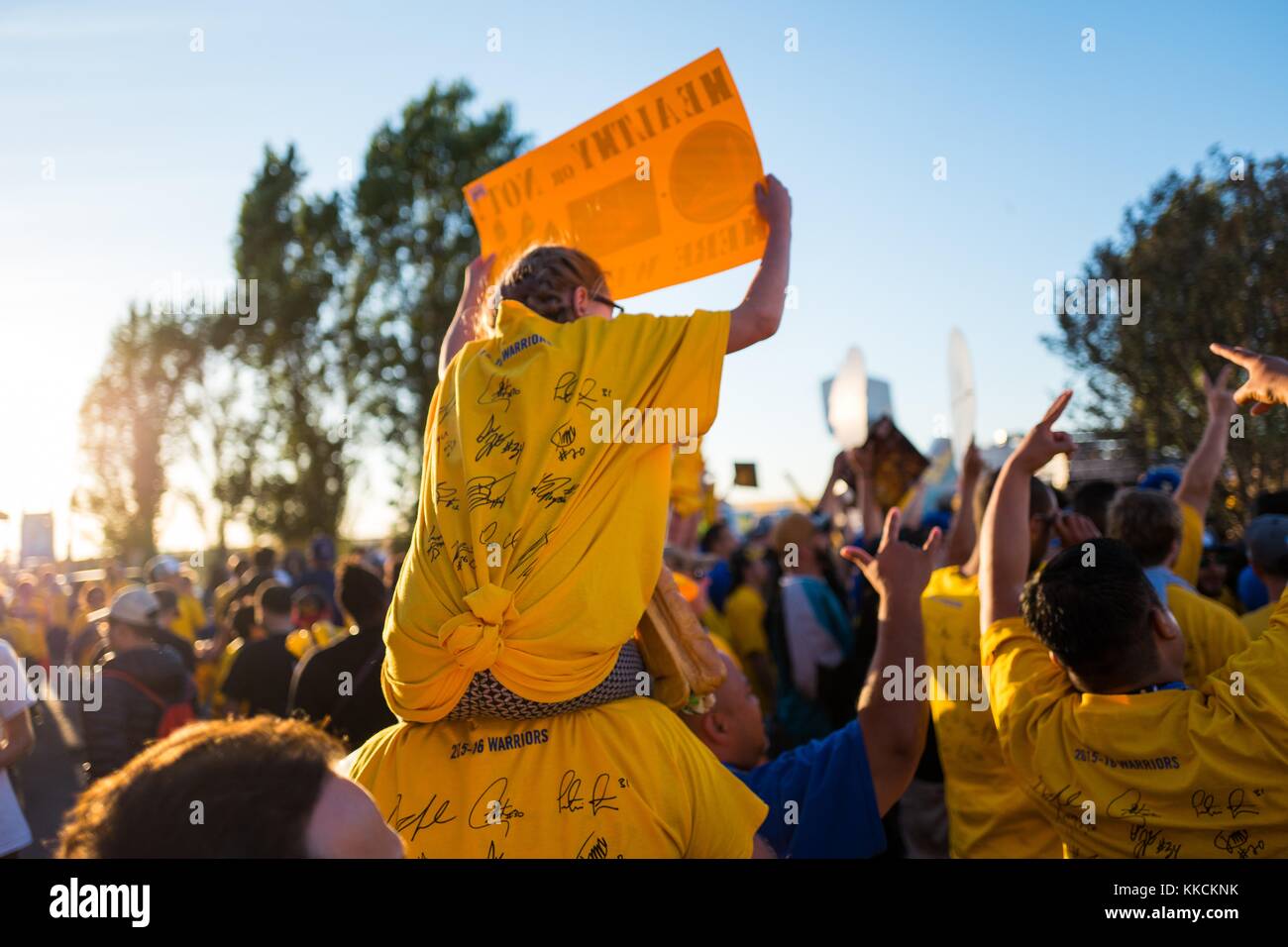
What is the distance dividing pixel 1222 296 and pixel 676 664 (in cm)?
1357

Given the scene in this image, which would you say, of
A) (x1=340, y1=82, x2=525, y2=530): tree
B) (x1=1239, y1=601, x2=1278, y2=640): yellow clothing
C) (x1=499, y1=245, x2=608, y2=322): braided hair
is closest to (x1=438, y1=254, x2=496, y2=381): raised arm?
(x1=499, y1=245, x2=608, y2=322): braided hair

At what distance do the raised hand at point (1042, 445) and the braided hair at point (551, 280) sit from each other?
3.57 feet

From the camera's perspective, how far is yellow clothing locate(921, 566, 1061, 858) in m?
3.20

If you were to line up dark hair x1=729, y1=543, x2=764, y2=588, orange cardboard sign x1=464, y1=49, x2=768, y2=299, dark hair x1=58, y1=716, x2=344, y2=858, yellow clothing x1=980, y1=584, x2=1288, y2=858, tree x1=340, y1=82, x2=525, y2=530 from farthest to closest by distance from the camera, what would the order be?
tree x1=340, y1=82, x2=525, y2=530 → dark hair x1=729, y1=543, x2=764, y2=588 → orange cardboard sign x1=464, y1=49, x2=768, y2=299 → yellow clothing x1=980, y1=584, x2=1288, y2=858 → dark hair x1=58, y1=716, x2=344, y2=858

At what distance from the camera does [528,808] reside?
179 cm

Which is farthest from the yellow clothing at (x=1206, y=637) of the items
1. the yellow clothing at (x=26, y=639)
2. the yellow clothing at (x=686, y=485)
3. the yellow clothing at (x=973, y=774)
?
the yellow clothing at (x=26, y=639)

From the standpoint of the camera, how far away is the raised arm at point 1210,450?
3.71 metres

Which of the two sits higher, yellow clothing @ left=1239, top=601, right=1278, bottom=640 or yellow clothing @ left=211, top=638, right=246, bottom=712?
yellow clothing @ left=1239, top=601, right=1278, bottom=640

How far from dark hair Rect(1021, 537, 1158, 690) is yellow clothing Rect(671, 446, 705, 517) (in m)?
4.15
